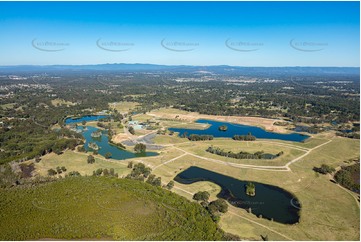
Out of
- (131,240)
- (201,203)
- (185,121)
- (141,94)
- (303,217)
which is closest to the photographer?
(131,240)

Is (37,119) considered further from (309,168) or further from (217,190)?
(309,168)

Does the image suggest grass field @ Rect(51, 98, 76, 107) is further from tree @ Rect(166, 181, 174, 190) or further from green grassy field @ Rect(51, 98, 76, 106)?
tree @ Rect(166, 181, 174, 190)

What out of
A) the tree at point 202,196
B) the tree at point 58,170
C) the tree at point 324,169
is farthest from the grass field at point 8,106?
the tree at point 324,169

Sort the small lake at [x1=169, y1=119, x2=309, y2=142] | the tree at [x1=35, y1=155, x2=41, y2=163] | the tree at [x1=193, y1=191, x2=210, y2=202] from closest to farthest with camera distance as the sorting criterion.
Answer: the tree at [x1=193, y1=191, x2=210, y2=202], the tree at [x1=35, y1=155, x2=41, y2=163], the small lake at [x1=169, y1=119, x2=309, y2=142]

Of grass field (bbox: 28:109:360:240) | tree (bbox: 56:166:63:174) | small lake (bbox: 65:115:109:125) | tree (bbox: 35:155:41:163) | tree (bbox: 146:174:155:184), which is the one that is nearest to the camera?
grass field (bbox: 28:109:360:240)

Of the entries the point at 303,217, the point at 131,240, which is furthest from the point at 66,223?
the point at 303,217

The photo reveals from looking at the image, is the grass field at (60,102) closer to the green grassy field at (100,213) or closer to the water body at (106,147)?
the water body at (106,147)

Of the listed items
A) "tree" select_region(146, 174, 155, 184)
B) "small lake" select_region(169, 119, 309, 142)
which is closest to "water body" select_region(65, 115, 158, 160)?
"tree" select_region(146, 174, 155, 184)

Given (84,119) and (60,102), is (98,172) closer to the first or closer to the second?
(84,119)
